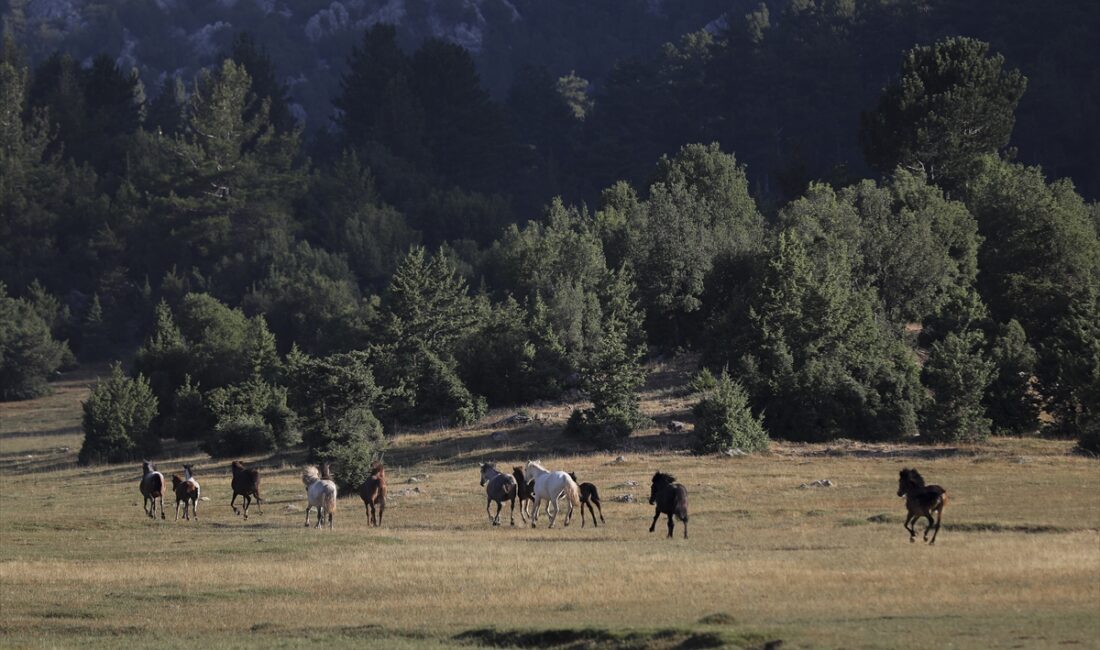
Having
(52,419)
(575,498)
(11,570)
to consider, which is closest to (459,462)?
(575,498)

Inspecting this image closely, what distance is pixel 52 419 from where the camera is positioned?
368ft

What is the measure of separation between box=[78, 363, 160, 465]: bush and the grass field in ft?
85.2

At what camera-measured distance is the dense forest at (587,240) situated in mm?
70500

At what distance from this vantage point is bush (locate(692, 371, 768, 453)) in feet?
208

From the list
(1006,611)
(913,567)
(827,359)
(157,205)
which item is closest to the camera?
(1006,611)

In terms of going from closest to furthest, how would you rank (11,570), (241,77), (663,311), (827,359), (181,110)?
(11,570)
(827,359)
(663,311)
(241,77)
(181,110)

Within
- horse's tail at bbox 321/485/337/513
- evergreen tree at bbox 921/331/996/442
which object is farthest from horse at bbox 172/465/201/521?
evergreen tree at bbox 921/331/996/442

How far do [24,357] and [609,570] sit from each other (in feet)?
326

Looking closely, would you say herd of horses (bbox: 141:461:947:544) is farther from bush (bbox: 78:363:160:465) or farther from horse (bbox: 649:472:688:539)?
bush (bbox: 78:363:160:465)

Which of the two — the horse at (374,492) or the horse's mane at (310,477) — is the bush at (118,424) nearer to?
the horse's mane at (310,477)

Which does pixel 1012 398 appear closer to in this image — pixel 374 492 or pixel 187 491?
pixel 374 492

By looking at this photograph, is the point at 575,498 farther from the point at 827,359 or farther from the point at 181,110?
the point at 181,110

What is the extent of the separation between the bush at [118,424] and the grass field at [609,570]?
25956 mm

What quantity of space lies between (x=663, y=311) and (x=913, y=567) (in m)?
57.3
